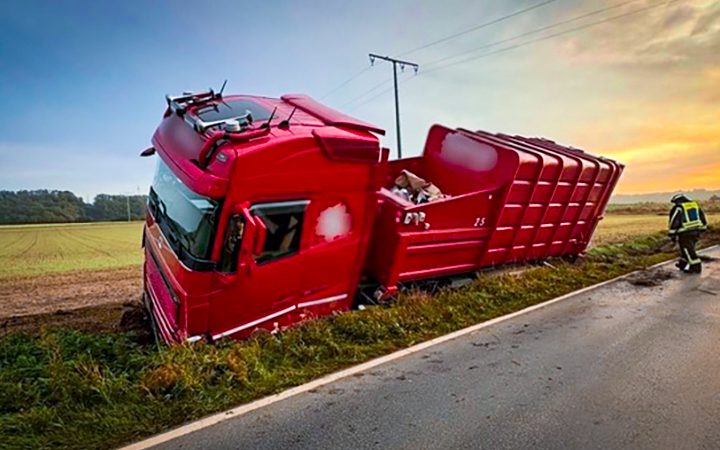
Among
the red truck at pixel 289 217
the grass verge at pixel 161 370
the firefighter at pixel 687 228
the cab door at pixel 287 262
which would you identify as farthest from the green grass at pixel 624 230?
the cab door at pixel 287 262

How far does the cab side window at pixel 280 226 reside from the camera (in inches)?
186

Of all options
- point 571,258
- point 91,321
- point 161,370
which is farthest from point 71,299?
point 571,258

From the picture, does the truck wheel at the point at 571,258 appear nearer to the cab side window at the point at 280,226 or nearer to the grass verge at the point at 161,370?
the grass verge at the point at 161,370

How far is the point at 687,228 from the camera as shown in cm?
987

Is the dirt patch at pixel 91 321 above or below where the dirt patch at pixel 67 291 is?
above

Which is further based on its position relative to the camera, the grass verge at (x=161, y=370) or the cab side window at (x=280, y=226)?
the cab side window at (x=280, y=226)

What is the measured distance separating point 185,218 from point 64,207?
91.4 m

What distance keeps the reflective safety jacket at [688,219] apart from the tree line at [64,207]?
79125 millimetres

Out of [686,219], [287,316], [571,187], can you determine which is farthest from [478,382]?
[686,219]

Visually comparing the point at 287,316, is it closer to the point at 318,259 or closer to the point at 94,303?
the point at 318,259

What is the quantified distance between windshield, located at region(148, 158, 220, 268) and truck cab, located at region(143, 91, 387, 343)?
0.04 feet

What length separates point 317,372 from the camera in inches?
168

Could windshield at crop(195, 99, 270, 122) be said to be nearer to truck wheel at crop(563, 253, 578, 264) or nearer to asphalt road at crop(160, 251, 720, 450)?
asphalt road at crop(160, 251, 720, 450)

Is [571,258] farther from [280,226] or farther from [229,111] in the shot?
[229,111]
